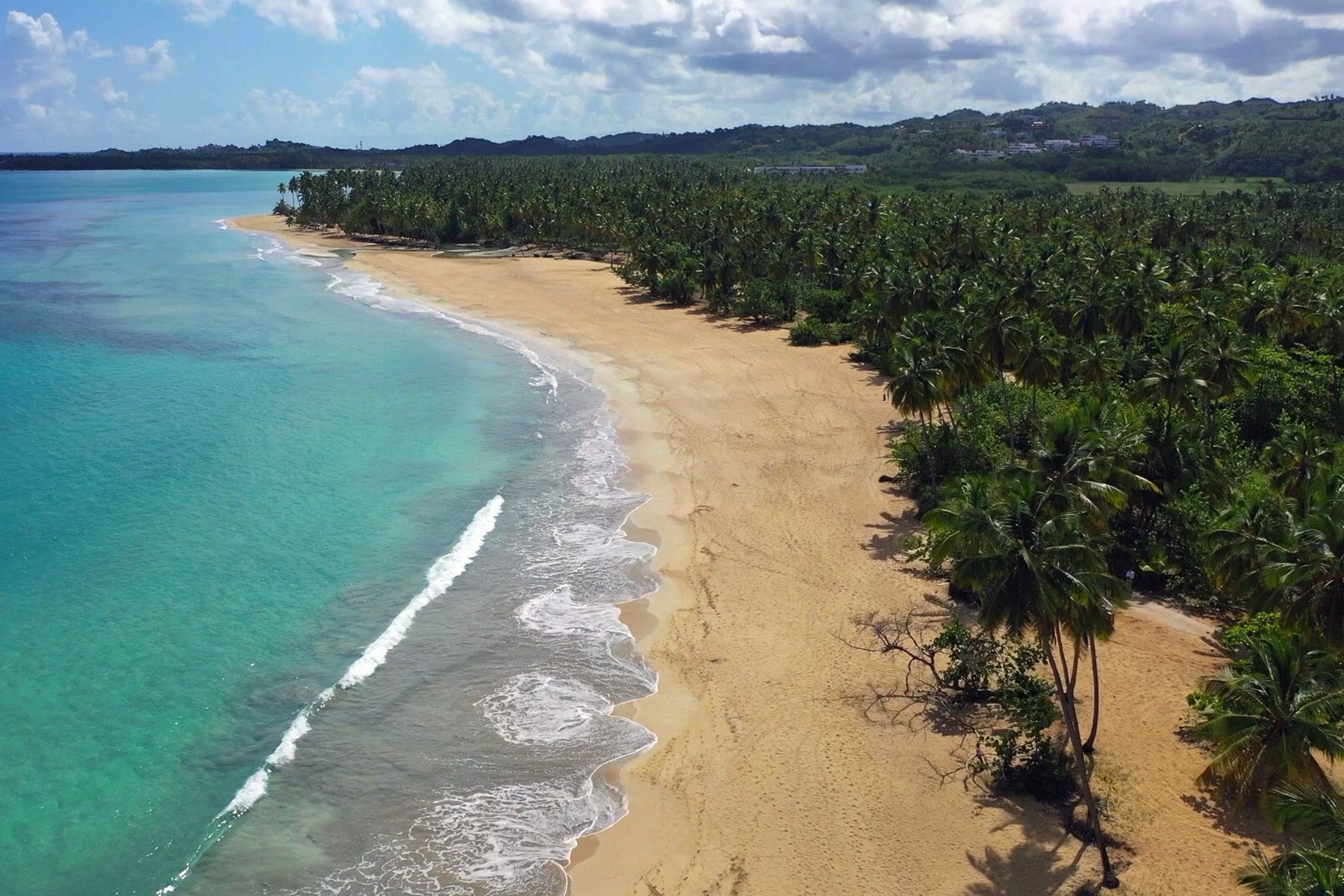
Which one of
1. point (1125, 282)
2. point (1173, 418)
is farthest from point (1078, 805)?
point (1125, 282)

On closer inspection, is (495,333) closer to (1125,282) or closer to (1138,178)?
(1125,282)

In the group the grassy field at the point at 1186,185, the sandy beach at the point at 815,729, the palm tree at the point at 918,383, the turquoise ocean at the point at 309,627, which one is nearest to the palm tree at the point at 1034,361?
the palm tree at the point at 918,383

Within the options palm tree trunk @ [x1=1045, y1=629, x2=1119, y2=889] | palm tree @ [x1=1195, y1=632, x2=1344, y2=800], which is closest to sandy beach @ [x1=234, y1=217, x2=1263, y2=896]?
palm tree trunk @ [x1=1045, y1=629, x2=1119, y2=889]

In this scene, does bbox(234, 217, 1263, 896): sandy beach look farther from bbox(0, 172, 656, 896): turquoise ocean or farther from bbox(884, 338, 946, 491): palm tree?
bbox(884, 338, 946, 491): palm tree

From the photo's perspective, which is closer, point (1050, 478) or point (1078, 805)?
point (1078, 805)

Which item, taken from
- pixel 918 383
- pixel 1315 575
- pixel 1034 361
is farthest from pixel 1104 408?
pixel 1315 575

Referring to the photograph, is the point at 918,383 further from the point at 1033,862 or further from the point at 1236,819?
the point at 1033,862

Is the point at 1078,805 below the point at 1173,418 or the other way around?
Result: below
